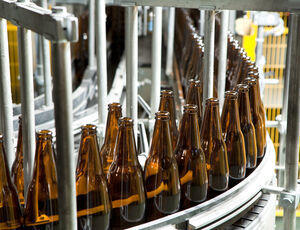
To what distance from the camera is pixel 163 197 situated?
833 mm

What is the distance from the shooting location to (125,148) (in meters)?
0.83

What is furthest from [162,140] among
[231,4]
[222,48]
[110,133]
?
[222,48]

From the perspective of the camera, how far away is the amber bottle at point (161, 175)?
32.4 inches

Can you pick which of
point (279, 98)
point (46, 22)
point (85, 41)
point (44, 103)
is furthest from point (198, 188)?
point (279, 98)

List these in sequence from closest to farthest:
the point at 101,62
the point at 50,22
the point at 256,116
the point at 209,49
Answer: the point at 50,22
the point at 209,49
the point at 256,116
the point at 101,62

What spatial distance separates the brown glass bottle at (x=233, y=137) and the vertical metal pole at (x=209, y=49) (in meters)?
0.09

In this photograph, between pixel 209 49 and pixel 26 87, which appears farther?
pixel 209 49

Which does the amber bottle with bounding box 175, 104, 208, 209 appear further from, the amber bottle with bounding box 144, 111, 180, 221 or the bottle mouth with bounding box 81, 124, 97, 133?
the bottle mouth with bounding box 81, 124, 97, 133

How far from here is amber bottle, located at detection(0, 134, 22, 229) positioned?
765 millimetres

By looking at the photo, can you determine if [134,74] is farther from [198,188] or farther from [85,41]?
[85,41]

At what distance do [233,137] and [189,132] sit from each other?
0.17m

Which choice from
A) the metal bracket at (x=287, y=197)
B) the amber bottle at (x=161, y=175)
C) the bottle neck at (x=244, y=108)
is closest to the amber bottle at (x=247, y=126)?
the bottle neck at (x=244, y=108)

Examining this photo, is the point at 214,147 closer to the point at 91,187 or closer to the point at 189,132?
the point at 189,132

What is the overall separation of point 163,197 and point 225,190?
129mm
